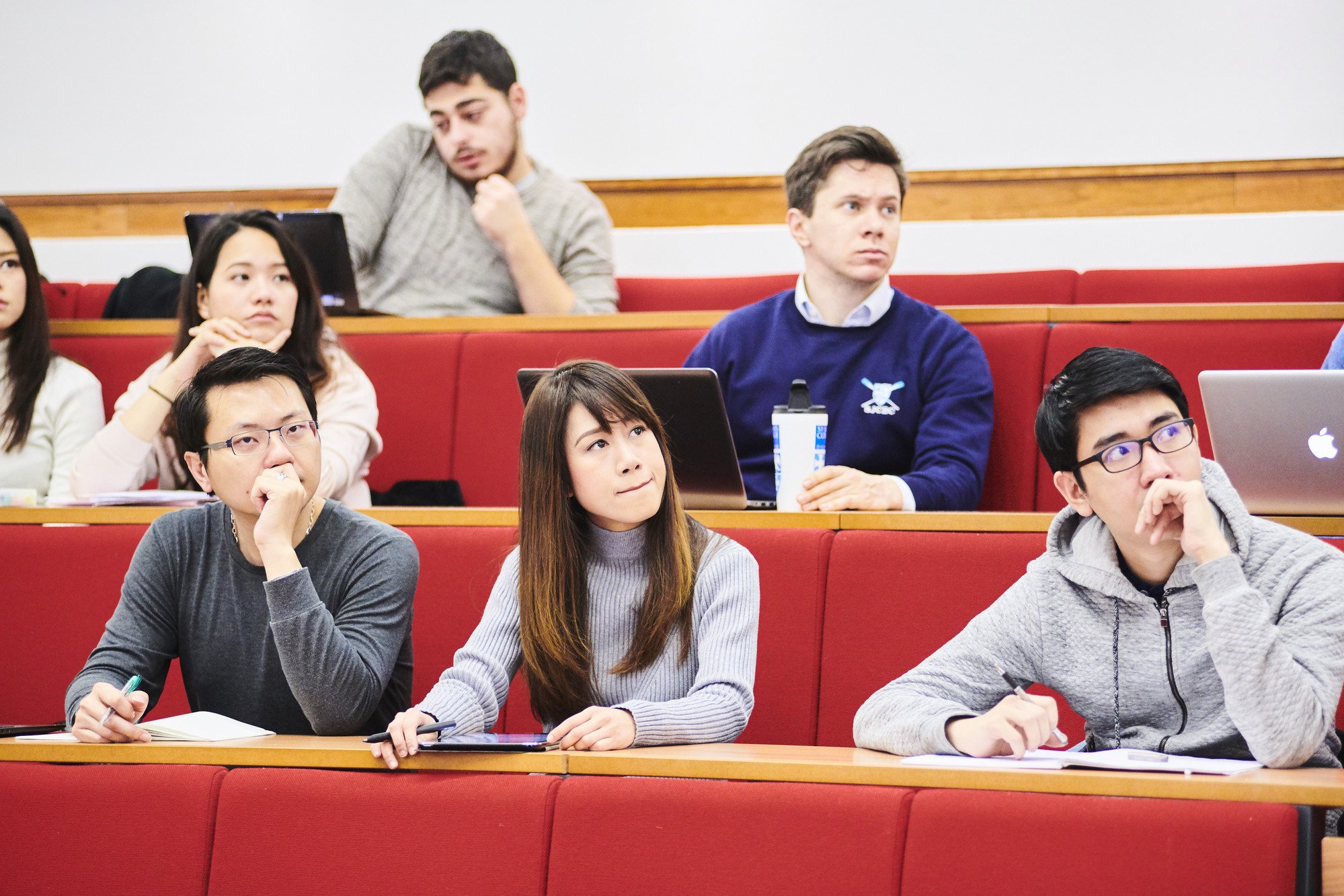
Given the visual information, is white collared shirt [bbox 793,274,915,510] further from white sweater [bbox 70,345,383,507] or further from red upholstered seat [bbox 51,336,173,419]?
red upholstered seat [bbox 51,336,173,419]

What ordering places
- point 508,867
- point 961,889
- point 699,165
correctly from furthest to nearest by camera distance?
point 699,165 → point 508,867 → point 961,889

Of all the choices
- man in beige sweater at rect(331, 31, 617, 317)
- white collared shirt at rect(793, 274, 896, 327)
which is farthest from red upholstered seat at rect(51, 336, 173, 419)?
white collared shirt at rect(793, 274, 896, 327)

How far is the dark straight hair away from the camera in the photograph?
7.20ft

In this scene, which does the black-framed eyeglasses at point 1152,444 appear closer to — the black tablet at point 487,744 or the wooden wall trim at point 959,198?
the black tablet at point 487,744

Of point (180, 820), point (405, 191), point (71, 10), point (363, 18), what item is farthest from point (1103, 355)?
point (71, 10)

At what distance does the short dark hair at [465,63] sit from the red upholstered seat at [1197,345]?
4.01 ft

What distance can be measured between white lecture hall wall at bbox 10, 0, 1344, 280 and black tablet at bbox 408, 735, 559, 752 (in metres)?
2.32

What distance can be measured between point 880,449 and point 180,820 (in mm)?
1194

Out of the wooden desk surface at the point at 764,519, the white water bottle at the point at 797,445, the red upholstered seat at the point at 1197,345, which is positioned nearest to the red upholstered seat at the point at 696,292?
the red upholstered seat at the point at 1197,345

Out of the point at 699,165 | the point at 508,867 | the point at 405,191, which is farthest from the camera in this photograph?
the point at 699,165

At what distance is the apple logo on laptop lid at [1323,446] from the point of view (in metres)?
1.36

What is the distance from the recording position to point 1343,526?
4.53 ft

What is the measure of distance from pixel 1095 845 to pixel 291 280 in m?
1.60

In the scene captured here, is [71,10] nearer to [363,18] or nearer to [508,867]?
[363,18]
